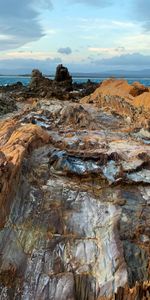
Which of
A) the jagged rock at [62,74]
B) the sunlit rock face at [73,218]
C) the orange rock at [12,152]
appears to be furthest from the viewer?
the jagged rock at [62,74]

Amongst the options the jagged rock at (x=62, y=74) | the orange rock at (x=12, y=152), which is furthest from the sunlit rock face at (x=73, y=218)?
the jagged rock at (x=62, y=74)

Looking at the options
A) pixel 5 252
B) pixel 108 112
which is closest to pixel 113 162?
pixel 5 252

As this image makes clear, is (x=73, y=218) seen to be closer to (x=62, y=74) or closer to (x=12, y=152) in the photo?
(x=12, y=152)

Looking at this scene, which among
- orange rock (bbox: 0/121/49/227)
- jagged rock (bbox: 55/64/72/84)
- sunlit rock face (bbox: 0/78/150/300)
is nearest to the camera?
sunlit rock face (bbox: 0/78/150/300)

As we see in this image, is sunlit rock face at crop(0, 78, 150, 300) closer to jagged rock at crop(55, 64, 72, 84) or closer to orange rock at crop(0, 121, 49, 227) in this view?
orange rock at crop(0, 121, 49, 227)

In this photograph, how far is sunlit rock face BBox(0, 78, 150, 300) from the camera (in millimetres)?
6820

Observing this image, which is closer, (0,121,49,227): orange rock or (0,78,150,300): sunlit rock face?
(0,78,150,300): sunlit rock face

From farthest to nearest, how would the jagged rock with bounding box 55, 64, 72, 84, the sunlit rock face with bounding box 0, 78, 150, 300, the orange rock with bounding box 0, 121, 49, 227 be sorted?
the jagged rock with bounding box 55, 64, 72, 84 → the orange rock with bounding box 0, 121, 49, 227 → the sunlit rock face with bounding box 0, 78, 150, 300

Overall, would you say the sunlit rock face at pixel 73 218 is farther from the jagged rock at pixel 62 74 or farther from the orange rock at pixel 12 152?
the jagged rock at pixel 62 74

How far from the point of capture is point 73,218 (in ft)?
25.8

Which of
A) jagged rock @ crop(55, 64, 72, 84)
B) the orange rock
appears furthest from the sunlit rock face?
jagged rock @ crop(55, 64, 72, 84)

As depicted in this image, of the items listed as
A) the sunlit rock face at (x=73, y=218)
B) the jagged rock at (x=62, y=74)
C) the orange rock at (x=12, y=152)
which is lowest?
the jagged rock at (x=62, y=74)

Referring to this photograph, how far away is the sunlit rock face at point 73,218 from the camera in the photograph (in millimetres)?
6820

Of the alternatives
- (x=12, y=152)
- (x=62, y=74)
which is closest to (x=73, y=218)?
(x=12, y=152)
